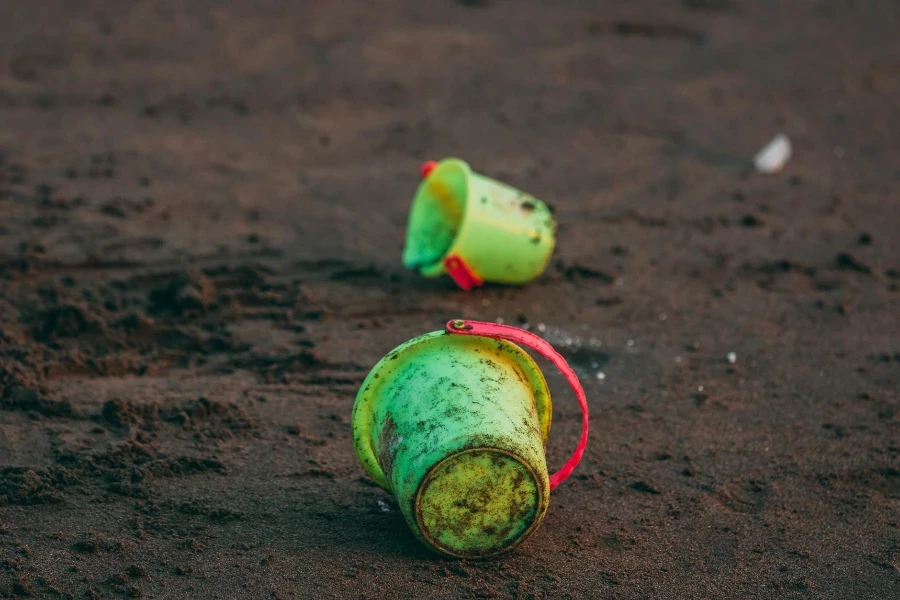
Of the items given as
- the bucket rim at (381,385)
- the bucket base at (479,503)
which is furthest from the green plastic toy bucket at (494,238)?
the bucket base at (479,503)

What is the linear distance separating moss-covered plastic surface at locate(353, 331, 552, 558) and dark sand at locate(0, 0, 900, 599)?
0.47 feet

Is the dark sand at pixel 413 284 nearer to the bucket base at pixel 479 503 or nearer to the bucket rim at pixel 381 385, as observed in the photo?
the bucket base at pixel 479 503

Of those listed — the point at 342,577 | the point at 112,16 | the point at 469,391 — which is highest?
the point at 112,16

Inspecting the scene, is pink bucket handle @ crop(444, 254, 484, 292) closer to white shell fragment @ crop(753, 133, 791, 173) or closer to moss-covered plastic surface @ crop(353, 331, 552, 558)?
moss-covered plastic surface @ crop(353, 331, 552, 558)

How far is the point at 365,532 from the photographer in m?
3.13

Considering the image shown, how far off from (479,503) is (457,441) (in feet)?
0.62

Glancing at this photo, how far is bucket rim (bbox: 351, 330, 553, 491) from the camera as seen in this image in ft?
10.2

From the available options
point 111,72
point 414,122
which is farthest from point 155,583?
point 111,72

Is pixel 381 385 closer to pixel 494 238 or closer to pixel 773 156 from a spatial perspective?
pixel 494 238

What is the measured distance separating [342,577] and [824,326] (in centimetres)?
248

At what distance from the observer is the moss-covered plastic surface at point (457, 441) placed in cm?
284

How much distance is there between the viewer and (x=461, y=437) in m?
2.82

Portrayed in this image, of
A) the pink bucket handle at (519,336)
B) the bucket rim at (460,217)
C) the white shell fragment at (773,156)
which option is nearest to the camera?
the pink bucket handle at (519,336)

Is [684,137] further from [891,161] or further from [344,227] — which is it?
[344,227]
